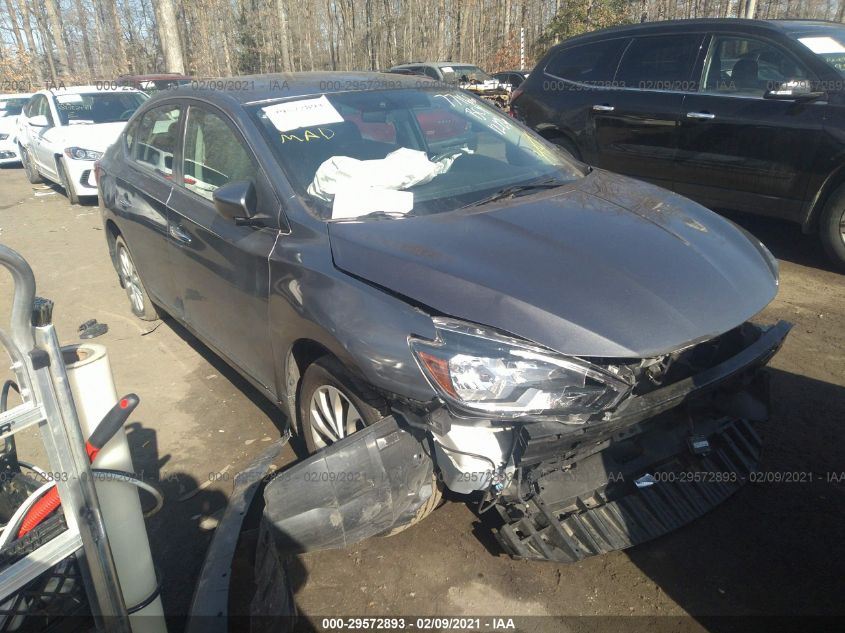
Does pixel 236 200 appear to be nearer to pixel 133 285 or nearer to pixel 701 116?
pixel 133 285

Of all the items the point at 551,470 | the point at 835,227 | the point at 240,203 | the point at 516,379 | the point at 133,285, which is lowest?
the point at 133,285

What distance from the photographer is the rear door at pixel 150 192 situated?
391 centimetres

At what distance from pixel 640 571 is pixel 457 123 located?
2.49m

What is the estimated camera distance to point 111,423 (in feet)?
5.63

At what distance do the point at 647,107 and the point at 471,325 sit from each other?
4.94 m

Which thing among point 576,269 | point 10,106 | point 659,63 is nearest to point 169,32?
point 10,106

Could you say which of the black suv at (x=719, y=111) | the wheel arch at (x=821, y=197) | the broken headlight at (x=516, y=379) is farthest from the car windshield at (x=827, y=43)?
the broken headlight at (x=516, y=379)

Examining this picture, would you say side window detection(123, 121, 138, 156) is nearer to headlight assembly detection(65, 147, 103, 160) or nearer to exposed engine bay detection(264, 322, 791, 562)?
exposed engine bay detection(264, 322, 791, 562)

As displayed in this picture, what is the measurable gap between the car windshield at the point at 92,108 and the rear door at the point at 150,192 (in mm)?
A: 6208

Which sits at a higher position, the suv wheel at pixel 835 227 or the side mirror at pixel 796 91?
the side mirror at pixel 796 91

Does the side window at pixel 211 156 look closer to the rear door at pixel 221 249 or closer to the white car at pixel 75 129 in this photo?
the rear door at pixel 221 249

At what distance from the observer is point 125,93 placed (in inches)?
418

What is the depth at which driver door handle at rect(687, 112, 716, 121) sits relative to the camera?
577cm

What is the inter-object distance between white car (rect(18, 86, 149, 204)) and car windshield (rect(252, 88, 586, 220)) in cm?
700
